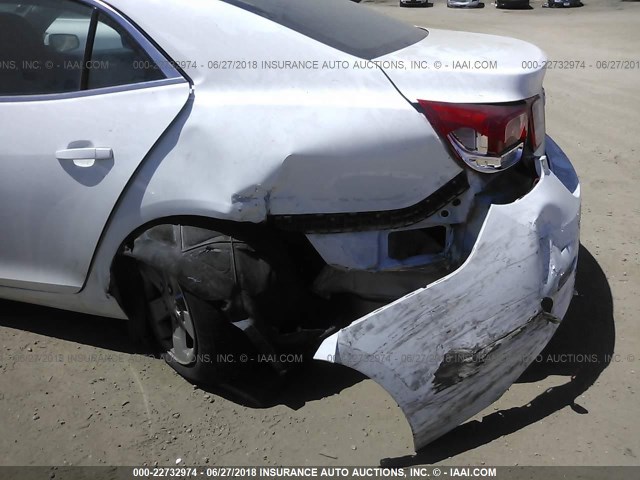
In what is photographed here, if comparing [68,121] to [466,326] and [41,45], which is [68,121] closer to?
[41,45]

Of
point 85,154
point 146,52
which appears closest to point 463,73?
point 146,52

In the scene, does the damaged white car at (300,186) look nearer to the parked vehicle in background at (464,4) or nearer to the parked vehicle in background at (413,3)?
the parked vehicle in background at (464,4)

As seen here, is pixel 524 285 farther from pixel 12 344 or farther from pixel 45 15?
pixel 12 344

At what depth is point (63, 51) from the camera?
9.20 ft

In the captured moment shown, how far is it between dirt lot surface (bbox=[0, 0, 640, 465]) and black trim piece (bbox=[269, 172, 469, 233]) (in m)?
0.46

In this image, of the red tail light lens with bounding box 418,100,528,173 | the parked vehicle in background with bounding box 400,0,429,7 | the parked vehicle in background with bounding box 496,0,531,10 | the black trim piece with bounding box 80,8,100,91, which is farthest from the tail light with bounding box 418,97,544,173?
the parked vehicle in background with bounding box 400,0,429,7

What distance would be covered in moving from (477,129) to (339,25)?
2.57ft

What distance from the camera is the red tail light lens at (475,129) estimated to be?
235 centimetres

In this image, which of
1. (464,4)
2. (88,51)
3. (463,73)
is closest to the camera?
(463,73)

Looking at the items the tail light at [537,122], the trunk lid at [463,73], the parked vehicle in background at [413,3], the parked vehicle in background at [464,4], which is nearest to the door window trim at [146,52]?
the trunk lid at [463,73]

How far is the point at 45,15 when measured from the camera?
2.86m

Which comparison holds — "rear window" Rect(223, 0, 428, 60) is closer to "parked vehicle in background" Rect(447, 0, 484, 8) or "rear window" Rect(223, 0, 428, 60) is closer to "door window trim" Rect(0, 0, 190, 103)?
"door window trim" Rect(0, 0, 190, 103)

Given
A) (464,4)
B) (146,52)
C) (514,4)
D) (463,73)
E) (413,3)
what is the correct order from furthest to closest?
(413,3), (464,4), (514,4), (146,52), (463,73)

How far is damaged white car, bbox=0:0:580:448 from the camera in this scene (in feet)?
7.77
